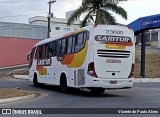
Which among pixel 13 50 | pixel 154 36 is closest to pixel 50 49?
pixel 13 50

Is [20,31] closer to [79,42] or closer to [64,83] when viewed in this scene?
[64,83]

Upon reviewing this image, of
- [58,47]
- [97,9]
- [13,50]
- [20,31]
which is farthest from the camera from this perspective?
[20,31]

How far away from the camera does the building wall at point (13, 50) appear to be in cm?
5619

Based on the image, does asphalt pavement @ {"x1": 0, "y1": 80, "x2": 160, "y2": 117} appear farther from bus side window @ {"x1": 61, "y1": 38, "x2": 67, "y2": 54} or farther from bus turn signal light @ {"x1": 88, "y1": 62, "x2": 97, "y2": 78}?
bus side window @ {"x1": 61, "y1": 38, "x2": 67, "y2": 54}

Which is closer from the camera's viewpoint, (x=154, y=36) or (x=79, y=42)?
(x=79, y=42)

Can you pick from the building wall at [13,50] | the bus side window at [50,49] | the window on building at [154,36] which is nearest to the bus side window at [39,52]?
the bus side window at [50,49]

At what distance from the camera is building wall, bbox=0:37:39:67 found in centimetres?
5619

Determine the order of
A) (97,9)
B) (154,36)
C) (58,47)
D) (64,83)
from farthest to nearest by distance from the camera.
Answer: (154,36) → (97,9) → (58,47) → (64,83)

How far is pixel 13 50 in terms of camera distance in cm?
5747

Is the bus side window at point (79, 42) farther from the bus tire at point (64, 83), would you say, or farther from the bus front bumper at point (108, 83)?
the bus tire at point (64, 83)

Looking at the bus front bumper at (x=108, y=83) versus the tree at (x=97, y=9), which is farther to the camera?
the tree at (x=97, y=9)

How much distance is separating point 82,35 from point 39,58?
7.38 meters

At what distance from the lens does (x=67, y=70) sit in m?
20.5

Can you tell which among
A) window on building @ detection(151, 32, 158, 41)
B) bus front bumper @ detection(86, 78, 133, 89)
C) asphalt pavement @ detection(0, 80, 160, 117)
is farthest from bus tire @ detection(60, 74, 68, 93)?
window on building @ detection(151, 32, 158, 41)
